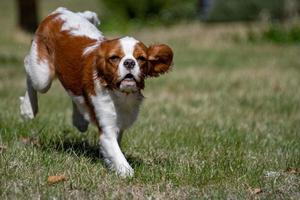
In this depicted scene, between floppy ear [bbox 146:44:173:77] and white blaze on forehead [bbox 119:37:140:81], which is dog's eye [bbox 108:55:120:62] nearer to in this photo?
white blaze on forehead [bbox 119:37:140:81]

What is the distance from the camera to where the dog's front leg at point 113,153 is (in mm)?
5617

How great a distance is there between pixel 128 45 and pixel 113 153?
2.72 ft

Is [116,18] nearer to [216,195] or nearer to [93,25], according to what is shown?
[93,25]

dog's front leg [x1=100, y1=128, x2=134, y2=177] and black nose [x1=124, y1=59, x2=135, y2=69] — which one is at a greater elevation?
black nose [x1=124, y1=59, x2=135, y2=69]

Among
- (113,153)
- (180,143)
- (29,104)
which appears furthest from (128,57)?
(180,143)

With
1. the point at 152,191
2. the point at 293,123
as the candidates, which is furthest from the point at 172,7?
the point at 152,191

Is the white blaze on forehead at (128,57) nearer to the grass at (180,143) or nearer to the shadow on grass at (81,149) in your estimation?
the grass at (180,143)

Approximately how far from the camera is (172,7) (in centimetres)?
3020

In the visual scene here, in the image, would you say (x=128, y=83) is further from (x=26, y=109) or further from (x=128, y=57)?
(x=26, y=109)

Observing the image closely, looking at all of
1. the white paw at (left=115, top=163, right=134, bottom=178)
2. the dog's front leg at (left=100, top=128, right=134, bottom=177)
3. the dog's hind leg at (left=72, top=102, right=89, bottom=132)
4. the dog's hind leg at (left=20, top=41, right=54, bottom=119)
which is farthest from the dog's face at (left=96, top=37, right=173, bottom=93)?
the dog's hind leg at (left=72, top=102, right=89, bottom=132)

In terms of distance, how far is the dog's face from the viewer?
17.7 ft

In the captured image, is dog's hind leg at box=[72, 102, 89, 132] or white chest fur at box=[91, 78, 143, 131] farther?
dog's hind leg at box=[72, 102, 89, 132]

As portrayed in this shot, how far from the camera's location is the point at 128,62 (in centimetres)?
537

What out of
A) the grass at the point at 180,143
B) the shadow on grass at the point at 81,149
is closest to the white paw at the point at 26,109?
the grass at the point at 180,143
